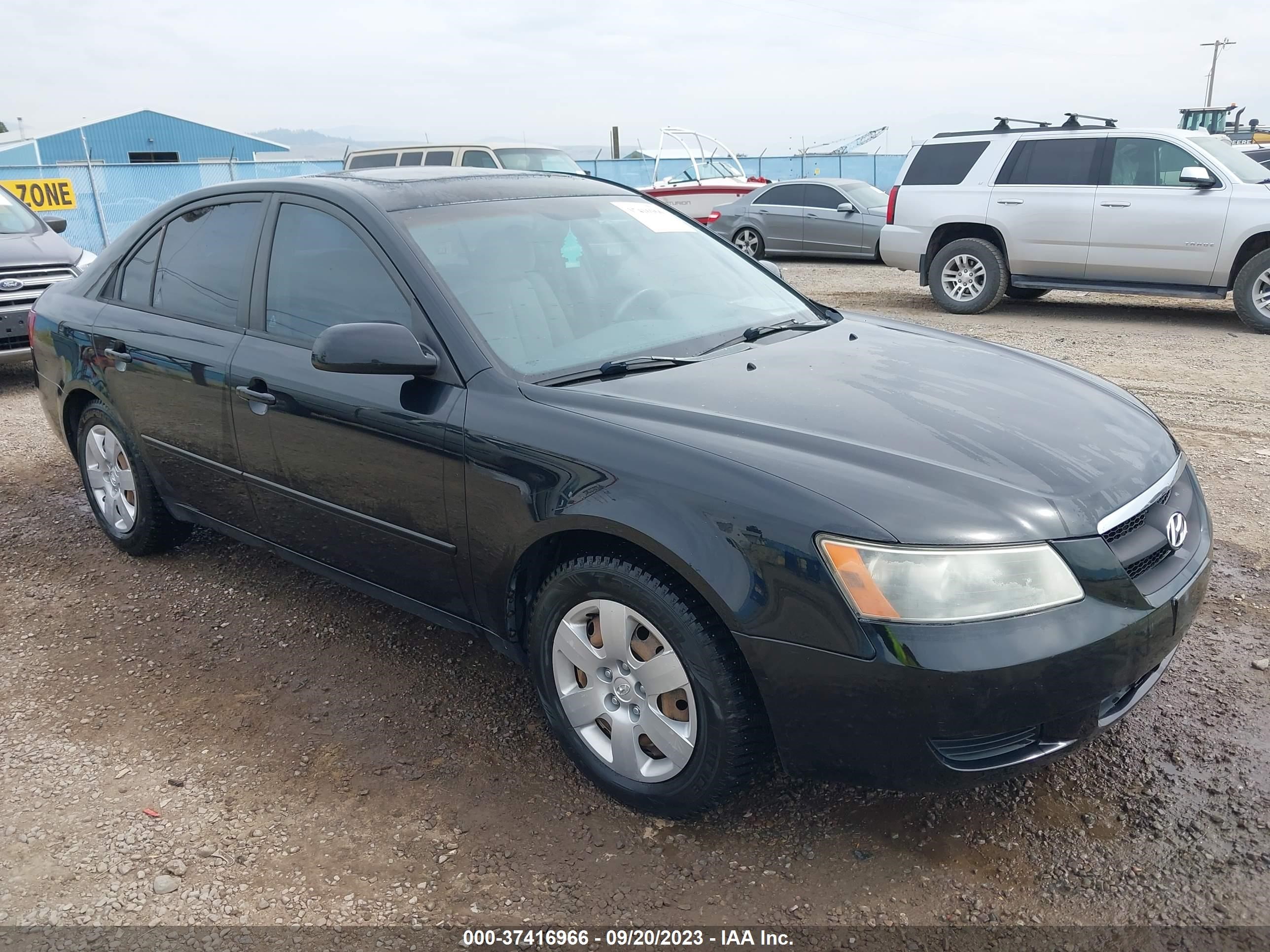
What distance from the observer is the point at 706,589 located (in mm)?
2264

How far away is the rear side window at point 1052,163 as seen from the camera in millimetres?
9562

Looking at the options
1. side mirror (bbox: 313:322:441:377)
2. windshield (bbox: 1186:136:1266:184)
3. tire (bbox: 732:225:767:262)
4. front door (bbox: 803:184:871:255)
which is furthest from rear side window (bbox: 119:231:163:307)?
tire (bbox: 732:225:767:262)

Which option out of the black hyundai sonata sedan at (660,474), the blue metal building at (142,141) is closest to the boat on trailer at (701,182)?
the black hyundai sonata sedan at (660,474)

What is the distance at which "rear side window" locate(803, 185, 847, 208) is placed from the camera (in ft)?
49.0

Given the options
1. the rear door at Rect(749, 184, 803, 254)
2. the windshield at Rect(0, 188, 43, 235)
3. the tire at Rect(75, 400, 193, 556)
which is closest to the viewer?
the tire at Rect(75, 400, 193, 556)

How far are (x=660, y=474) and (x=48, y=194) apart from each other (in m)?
17.7

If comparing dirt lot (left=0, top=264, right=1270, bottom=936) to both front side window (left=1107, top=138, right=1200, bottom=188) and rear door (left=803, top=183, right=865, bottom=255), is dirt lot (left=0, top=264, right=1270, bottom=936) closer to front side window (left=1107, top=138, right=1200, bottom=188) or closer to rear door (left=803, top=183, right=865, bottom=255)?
front side window (left=1107, top=138, right=1200, bottom=188)

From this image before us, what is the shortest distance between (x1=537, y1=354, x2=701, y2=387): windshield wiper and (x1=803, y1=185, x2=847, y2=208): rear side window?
42.0 feet

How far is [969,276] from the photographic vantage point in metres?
10.3

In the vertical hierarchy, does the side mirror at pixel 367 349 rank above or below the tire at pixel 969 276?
above

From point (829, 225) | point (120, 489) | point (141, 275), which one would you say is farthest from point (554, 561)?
point (829, 225)

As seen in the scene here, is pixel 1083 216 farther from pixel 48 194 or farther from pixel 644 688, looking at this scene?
pixel 48 194

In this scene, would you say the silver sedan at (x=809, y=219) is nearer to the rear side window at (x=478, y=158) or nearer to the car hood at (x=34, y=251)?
the rear side window at (x=478, y=158)

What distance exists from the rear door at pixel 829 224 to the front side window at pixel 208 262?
1224 centimetres
